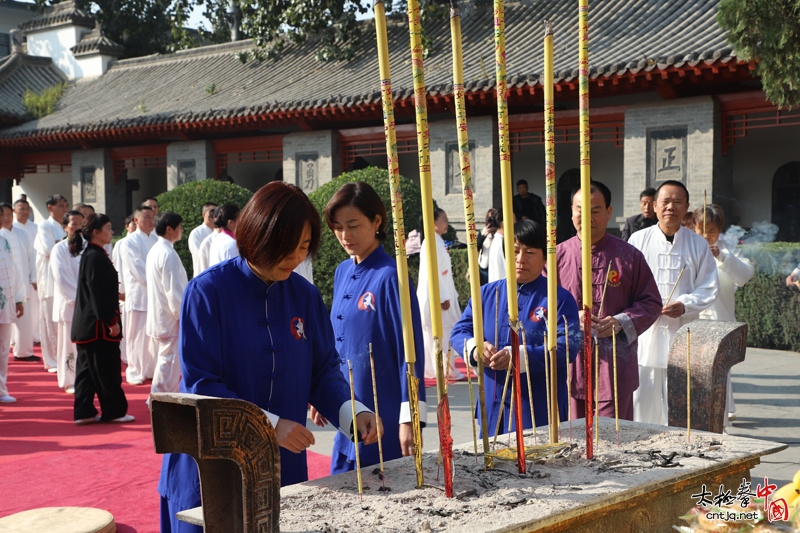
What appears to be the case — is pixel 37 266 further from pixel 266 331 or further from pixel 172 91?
pixel 172 91

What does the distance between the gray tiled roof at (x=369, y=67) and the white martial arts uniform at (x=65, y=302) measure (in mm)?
6242

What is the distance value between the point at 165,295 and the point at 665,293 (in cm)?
425

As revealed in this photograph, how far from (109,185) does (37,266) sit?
10.3 m

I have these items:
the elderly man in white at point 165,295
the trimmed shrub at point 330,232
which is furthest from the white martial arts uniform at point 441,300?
the elderly man in white at point 165,295

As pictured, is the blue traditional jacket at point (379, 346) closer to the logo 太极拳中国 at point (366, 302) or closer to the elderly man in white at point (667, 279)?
the logo 太极拳中国 at point (366, 302)

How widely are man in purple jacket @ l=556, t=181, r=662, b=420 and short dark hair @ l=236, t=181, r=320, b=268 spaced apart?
1930 millimetres

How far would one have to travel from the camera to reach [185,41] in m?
24.7

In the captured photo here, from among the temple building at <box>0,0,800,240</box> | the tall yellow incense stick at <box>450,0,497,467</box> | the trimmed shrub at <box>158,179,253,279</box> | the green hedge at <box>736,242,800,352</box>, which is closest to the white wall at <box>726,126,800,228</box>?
the temple building at <box>0,0,800,240</box>

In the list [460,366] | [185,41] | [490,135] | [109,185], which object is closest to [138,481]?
[460,366]

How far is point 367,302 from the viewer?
10.8 ft


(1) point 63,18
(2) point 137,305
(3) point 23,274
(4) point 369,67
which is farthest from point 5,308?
(1) point 63,18

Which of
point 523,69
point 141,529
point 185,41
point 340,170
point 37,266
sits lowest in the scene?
point 141,529

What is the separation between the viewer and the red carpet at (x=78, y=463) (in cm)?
465

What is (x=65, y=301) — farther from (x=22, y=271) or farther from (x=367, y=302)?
(x=367, y=302)
